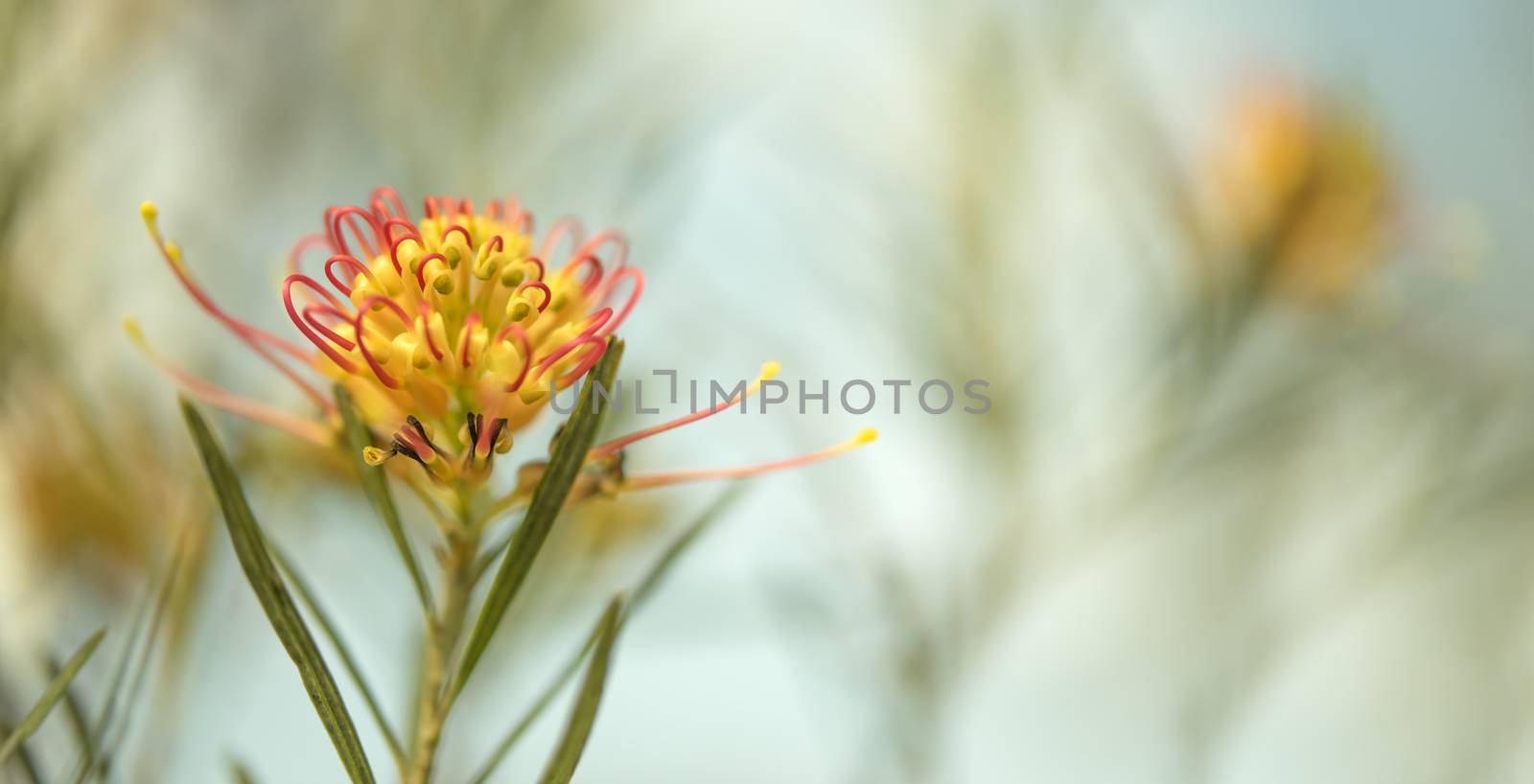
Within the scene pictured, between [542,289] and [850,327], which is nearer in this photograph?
[542,289]

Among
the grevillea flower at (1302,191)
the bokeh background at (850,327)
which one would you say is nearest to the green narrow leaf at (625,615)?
the bokeh background at (850,327)

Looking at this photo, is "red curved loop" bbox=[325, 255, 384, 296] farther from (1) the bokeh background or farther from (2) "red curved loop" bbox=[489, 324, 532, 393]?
(1) the bokeh background

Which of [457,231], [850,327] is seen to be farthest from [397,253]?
[850,327]

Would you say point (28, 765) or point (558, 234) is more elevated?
point (558, 234)

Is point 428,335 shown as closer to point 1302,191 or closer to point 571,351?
point 571,351

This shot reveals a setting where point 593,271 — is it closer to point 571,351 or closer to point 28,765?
point 571,351

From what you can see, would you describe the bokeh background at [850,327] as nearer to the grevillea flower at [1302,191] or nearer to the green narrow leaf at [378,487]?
the grevillea flower at [1302,191]

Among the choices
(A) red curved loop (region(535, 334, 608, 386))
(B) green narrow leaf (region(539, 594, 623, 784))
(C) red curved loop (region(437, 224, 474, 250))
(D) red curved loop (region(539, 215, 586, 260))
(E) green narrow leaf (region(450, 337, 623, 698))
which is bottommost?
(B) green narrow leaf (region(539, 594, 623, 784))

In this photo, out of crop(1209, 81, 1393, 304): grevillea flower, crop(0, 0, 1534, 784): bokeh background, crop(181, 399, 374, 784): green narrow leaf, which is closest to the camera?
crop(181, 399, 374, 784): green narrow leaf

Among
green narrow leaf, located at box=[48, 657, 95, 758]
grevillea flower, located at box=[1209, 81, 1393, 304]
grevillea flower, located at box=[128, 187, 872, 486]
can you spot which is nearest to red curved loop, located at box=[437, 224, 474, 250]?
grevillea flower, located at box=[128, 187, 872, 486]
